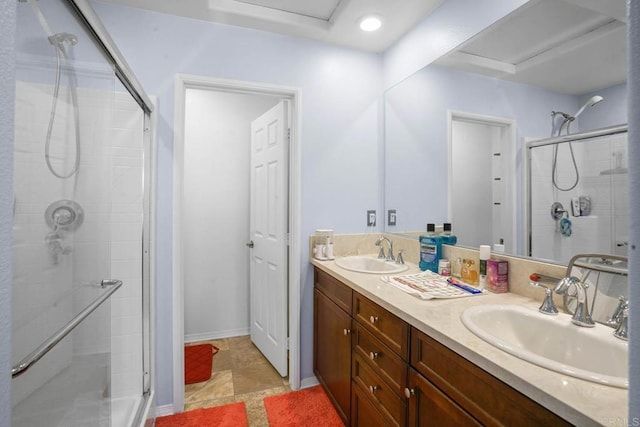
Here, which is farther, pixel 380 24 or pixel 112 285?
pixel 380 24

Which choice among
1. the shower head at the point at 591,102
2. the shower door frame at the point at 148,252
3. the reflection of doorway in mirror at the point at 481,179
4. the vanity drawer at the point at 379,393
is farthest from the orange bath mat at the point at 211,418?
the shower head at the point at 591,102

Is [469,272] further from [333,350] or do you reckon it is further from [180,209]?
[180,209]

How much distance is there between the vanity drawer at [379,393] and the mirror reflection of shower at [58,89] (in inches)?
53.4

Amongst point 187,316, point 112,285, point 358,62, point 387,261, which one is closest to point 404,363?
point 387,261

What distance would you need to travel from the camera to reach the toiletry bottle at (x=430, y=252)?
1770 millimetres

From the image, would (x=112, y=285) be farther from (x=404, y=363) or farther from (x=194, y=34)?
(x=194, y=34)

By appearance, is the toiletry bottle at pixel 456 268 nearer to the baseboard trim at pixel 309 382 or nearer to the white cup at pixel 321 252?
the white cup at pixel 321 252

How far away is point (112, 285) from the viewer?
48.6 inches

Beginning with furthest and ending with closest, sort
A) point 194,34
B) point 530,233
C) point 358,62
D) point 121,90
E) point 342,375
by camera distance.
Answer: point 358,62 < point 194,34 < point 342,375 < point 121,90 < point 530,233

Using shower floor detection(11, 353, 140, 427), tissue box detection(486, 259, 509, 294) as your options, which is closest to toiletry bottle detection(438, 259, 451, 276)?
tissue box detection(486, 259, 509, 294)

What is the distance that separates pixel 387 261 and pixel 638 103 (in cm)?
172

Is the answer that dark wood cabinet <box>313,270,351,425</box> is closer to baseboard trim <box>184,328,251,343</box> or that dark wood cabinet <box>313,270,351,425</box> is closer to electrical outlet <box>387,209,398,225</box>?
electrical outlet <box>387,209,398,225</box>

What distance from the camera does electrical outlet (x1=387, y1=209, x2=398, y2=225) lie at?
7.47 ft

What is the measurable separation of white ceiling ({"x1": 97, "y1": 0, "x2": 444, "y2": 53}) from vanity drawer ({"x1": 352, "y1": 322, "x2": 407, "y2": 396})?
178cm
